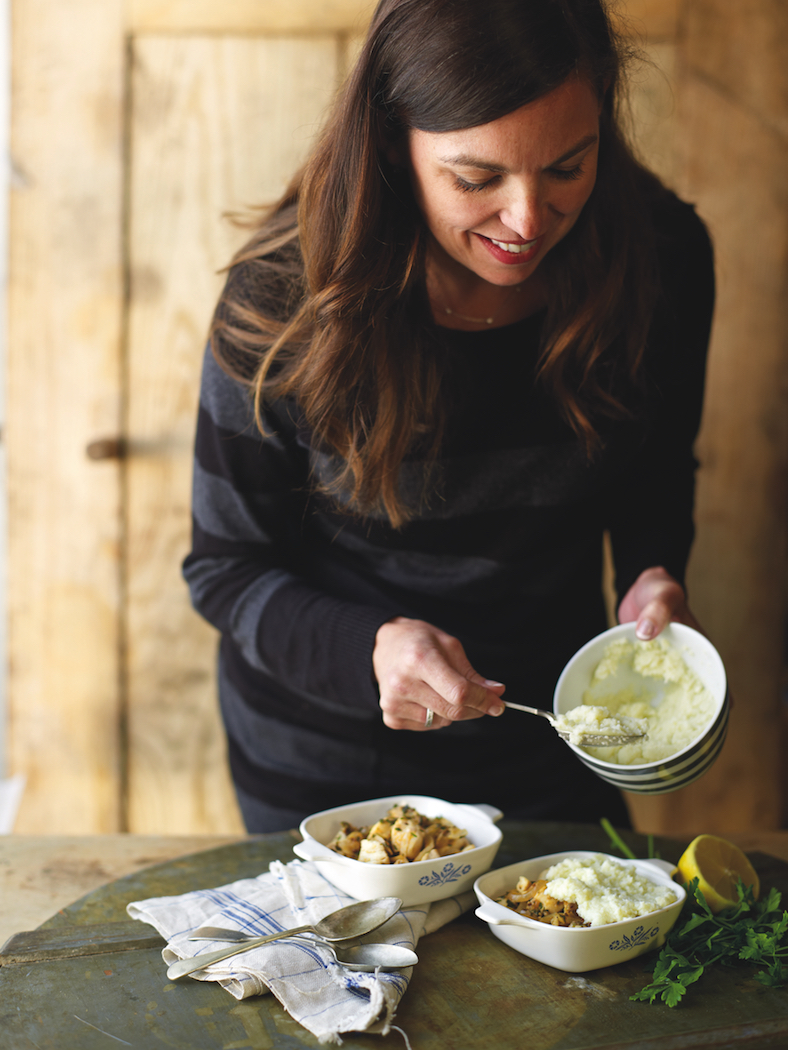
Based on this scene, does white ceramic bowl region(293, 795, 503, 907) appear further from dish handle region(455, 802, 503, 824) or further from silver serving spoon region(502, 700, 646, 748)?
silver serving spoon region(502, 700, 646, 748)

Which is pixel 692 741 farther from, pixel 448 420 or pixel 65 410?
pixel 65 410

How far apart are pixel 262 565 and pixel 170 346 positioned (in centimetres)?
77

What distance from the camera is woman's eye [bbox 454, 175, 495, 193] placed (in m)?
1.08

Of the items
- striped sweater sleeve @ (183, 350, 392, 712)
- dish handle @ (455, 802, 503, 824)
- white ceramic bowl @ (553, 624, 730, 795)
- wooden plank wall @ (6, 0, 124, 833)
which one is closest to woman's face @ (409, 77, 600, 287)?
striped sweater sleeve @ (183, 350, 392, 712)

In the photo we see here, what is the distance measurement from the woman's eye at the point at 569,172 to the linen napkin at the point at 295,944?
0.87 m

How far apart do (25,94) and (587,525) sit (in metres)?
1.48

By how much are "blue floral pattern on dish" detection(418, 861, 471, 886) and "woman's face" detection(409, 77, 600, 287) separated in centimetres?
73

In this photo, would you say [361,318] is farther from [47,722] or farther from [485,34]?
[47,722]

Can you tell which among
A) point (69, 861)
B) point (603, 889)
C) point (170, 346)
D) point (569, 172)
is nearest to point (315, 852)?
point (603, 889)

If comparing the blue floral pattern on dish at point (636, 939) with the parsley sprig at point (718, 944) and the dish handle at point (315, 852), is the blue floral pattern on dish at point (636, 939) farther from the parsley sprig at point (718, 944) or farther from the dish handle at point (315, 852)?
the dish handle at point (315, 852)

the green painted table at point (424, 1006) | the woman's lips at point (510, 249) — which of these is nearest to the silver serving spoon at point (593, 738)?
the green painted table at point (424, 1006)

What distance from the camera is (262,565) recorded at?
4.69 feet

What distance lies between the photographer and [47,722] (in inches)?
83.0

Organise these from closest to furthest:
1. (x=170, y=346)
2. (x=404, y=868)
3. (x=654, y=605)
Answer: (x=404, y=868) → (x=654, y=605) → (x=170, y=346)
